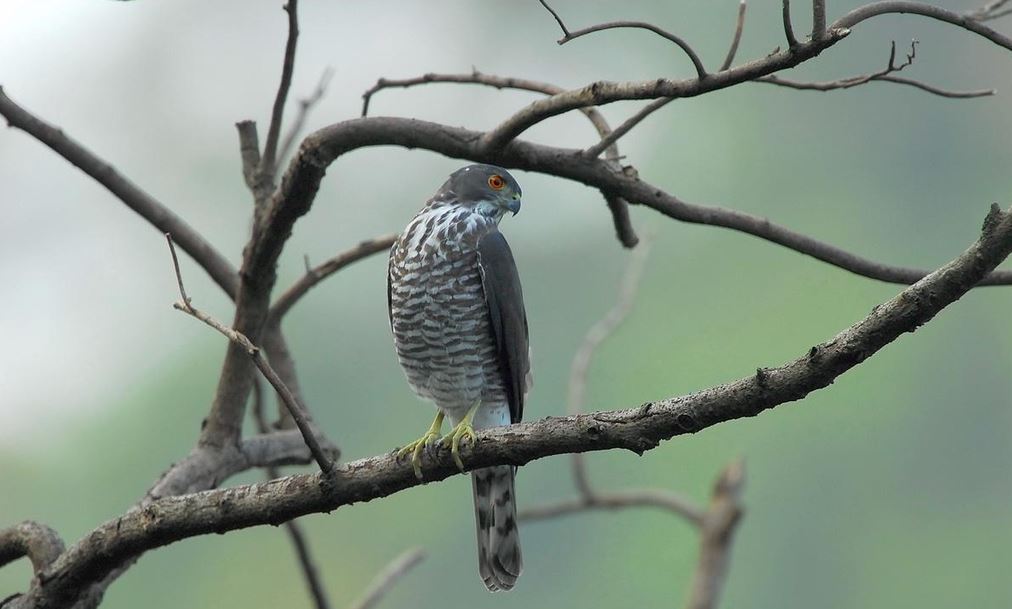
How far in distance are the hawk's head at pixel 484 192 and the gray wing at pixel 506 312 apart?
30cm

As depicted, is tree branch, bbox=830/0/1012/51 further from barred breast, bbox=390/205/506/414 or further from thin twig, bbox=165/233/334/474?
barred breast, bbox=390/205/506/414

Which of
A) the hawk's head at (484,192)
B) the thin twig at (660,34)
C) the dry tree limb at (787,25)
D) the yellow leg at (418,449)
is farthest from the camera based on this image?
the hawk's head at (484,192)

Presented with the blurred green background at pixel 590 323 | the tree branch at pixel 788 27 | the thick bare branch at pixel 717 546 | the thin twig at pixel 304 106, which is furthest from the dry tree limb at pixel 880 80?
the blurred green background at pixel 590 323

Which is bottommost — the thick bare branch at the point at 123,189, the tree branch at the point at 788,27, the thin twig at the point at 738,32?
the tree branch at the point at 788,27

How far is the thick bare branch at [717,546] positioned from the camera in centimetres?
217

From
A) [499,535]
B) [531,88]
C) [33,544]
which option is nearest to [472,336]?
[499,535]

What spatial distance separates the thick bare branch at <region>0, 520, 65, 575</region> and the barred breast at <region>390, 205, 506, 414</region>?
147 centimetres

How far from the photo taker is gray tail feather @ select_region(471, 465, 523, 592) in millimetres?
4566

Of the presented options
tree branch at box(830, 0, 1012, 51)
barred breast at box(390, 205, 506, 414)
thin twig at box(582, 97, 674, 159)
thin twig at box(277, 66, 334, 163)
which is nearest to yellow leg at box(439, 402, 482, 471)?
barred breast at box(390, 205, 506, 414)

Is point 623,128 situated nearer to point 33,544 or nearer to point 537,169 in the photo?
point 537,169

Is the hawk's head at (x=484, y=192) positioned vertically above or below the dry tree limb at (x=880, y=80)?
above

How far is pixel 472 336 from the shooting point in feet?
14.9

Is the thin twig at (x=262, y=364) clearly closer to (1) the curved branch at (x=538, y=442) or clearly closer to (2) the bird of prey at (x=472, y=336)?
(1) the curved branch at (x=538, y=442)

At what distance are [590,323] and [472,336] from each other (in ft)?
52.5
